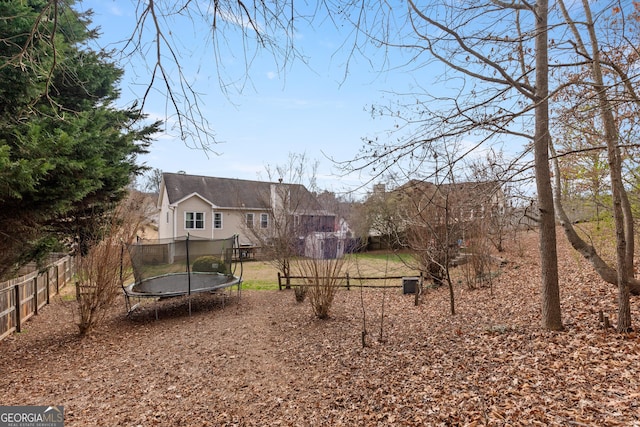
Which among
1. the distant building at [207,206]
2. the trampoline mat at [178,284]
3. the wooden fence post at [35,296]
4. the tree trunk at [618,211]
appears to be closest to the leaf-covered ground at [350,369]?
the tree trunk at [618,211]

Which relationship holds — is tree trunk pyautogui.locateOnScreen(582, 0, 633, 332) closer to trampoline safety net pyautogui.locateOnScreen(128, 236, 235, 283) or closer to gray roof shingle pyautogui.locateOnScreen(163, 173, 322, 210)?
trampoline safety net pyautogui.locateOnScreen(128, 236, 235, 283)

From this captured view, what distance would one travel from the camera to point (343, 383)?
3.65 metres

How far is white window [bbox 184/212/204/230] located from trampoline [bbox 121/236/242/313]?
437 inches

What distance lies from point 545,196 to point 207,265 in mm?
8641

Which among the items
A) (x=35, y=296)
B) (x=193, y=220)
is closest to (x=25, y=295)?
(x=35, y=296)

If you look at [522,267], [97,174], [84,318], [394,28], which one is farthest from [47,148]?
[522,267]

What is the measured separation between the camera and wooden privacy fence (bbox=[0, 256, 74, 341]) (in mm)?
5957

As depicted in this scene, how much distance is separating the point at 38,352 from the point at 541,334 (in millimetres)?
7387

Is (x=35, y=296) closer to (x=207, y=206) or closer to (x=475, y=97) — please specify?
(x=475, y=97)

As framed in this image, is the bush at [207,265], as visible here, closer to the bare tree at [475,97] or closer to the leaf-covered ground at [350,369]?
the leaf-covered ground at [350,369]

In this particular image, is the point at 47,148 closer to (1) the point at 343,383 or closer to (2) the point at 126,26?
(2) the point at 126,26

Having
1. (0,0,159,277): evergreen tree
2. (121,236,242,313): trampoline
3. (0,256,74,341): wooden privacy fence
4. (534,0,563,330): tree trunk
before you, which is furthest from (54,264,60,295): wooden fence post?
(534,0,563,330): tree trunk

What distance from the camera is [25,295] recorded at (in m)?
6.89

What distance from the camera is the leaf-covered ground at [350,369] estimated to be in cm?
281
